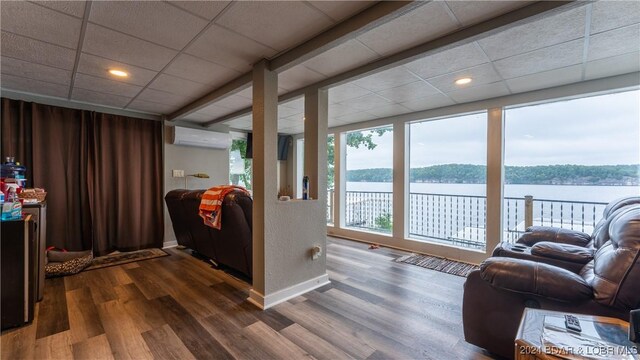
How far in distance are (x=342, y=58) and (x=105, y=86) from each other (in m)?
2.72

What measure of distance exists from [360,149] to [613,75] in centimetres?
348

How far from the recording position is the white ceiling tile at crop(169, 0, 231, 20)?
5.22 ft

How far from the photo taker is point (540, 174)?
346cm

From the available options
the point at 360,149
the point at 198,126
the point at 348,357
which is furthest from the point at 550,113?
the point at 198,126

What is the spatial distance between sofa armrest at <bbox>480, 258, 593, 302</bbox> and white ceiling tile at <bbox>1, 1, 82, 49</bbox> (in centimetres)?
306

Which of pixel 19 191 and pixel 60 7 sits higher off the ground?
pixel 60 7

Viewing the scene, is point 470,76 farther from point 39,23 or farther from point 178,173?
point 178,173

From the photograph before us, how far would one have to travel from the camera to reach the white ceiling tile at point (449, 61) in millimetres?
2166

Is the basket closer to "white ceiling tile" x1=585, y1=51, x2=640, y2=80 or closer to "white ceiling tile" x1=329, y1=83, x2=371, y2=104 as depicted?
"white ceiling tile" x1=329, y1=83, x2=371, y2=104

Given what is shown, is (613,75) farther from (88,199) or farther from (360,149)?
(88,199)

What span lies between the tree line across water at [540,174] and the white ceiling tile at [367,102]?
137cm

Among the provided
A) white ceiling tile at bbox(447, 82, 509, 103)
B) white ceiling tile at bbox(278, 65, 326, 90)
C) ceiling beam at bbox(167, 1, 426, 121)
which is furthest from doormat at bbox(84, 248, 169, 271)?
white ceiling tile at bbox(447, 82, 509, 103)

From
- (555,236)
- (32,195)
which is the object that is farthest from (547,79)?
(32,195)

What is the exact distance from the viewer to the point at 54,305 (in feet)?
7.55
